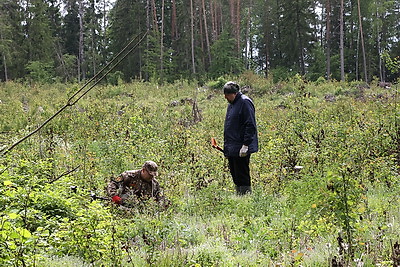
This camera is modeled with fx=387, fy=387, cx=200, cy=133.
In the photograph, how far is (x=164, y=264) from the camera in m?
3.21

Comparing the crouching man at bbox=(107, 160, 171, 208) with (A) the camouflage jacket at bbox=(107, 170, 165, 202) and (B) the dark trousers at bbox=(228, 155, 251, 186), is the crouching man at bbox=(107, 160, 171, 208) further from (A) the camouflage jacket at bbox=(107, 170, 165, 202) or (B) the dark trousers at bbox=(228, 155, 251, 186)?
(B) the dark trousers at bbox=(228, 155, 251, 186)

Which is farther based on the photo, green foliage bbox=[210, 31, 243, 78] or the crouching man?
green foliage bbox=[210, 31, 243, 78]

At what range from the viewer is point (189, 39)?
35.0 m

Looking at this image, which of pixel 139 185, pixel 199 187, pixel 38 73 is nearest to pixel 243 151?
pixel 199 187

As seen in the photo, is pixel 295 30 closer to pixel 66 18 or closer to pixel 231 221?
pixel 66 18

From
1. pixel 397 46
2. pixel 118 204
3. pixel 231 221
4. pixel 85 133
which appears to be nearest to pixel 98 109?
pixel 85 133

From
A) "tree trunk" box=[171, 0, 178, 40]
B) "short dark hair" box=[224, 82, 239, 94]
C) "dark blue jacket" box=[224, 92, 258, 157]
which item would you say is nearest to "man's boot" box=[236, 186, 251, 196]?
"dark blue jacket" box=[224, 92, 258, 157]

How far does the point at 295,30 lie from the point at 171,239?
113ft

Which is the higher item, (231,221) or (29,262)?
(29,262)

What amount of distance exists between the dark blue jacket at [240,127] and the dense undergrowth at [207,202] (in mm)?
680

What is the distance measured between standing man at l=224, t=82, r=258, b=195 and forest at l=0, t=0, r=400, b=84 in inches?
810

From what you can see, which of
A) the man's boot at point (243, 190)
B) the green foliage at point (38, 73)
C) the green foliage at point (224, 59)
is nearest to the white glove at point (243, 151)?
the man's boot at point (243, 190)

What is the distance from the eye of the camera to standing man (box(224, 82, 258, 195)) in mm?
5977

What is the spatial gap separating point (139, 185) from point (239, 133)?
5.75 feet
